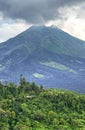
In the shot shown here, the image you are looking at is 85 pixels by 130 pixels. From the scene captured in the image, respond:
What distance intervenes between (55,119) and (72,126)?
737cm

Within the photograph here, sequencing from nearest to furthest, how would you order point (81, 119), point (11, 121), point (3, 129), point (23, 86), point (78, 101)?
point (3, 129) < point (11, 121) < point (81, 119) < point (78, 101) < point (23, 86)

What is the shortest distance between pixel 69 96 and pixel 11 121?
124ft

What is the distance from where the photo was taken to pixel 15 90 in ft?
572

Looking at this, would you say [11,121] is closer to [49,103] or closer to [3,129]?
[3,129]

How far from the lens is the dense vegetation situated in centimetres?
14225

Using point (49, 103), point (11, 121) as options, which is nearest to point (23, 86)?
point (49, 103)

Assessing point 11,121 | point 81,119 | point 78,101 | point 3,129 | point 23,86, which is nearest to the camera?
point 3,129

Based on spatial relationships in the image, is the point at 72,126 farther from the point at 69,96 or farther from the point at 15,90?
the point at 15,90

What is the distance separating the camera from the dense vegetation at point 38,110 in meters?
142

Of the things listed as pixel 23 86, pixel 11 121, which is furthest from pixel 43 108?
pixel 23 86

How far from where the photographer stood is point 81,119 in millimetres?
153375

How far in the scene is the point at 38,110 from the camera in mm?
151375

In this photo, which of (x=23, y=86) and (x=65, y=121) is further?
(x=23, y=86)

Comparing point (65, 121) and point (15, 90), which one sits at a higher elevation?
point (15, 90)
